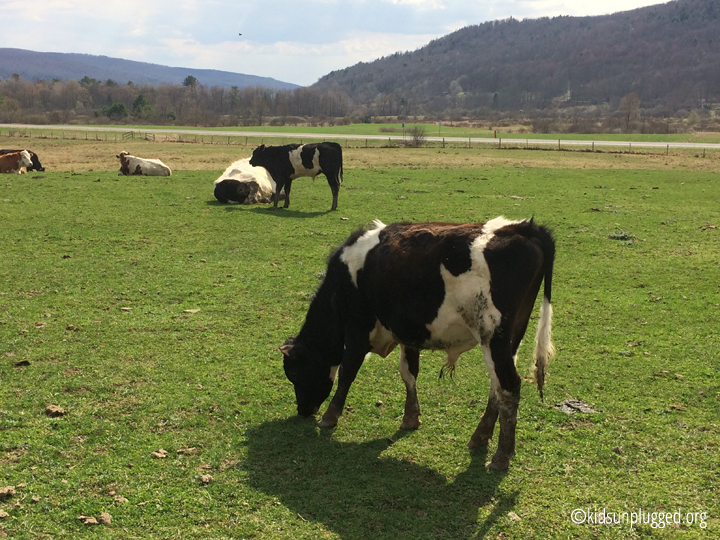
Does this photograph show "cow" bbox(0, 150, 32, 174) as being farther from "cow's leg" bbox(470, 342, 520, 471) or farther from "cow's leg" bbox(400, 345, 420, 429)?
"cow's leg" bbox(470, 342, 520, 471)

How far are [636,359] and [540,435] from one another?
2826 millimetres

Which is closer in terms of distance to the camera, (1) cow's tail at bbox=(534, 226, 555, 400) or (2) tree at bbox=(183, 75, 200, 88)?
(1) cow's tail at bbox=(534, 226, 555, 400)

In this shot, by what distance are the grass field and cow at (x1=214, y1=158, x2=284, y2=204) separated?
4866 mm

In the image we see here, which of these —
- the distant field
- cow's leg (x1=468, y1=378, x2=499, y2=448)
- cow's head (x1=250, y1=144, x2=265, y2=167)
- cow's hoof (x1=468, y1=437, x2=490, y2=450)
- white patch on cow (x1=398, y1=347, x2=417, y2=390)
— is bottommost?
cow's hoof (x1=468, y1=437, x2=490, y2=450)

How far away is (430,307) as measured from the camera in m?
5.87

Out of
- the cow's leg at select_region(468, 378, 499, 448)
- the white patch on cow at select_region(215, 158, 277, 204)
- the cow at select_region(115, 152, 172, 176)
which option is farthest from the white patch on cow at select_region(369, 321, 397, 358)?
the cow at select_region(115, 152, 172, 176)

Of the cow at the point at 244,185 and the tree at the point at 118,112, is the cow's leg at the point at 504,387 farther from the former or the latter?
the tree at the point at 118,112

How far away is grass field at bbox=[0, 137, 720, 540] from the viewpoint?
4965 mm

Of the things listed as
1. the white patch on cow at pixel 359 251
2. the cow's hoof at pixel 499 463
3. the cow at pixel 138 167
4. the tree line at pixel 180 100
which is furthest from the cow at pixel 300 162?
the tree line at pixel 180 100

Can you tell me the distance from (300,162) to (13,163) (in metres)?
15.2

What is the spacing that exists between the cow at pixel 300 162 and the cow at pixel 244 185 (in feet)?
3.43

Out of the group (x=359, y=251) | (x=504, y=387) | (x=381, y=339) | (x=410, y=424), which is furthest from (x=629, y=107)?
(x=504, y=387)

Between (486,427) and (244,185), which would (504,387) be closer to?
(486,427)

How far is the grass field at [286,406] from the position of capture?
4965 millimetres
